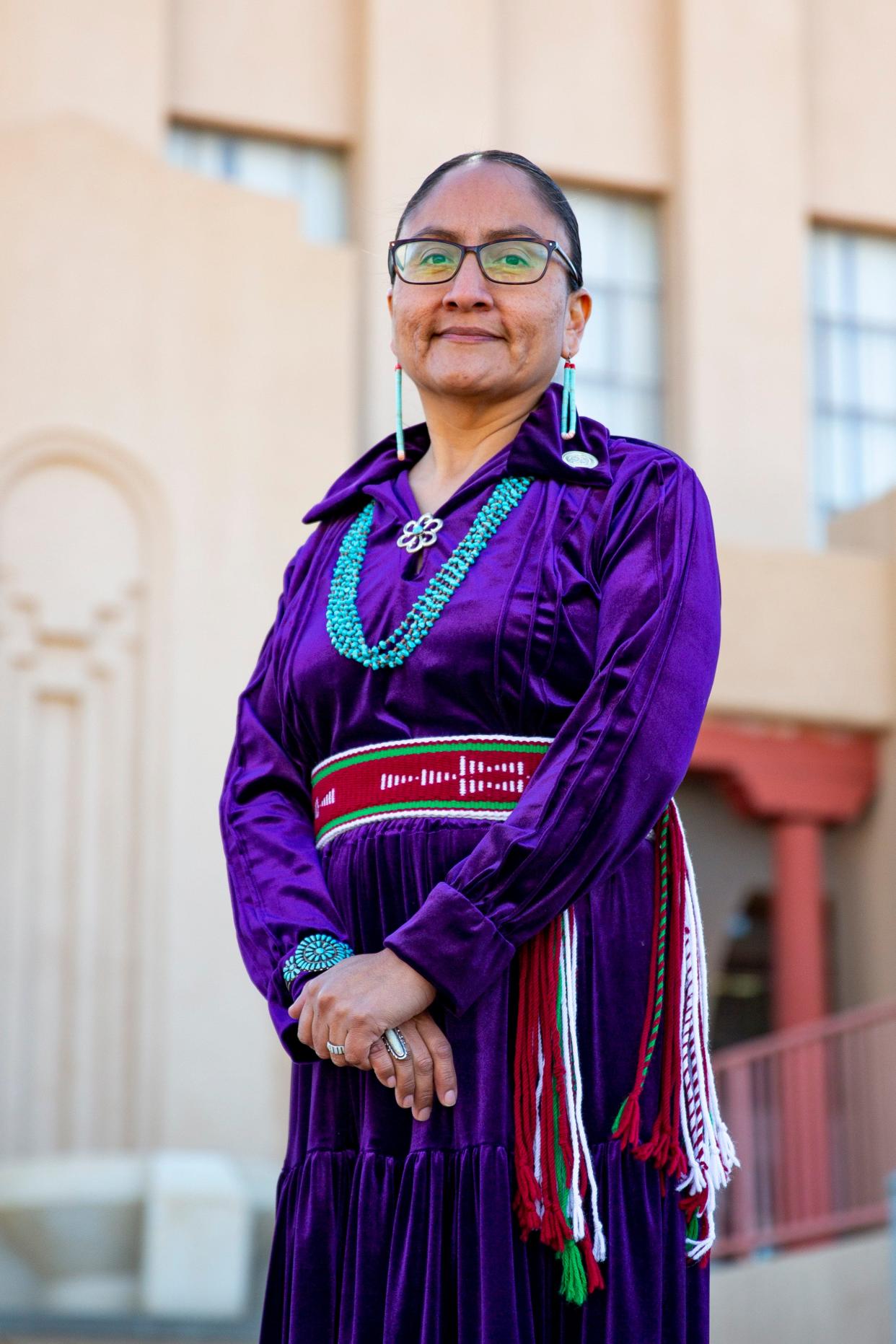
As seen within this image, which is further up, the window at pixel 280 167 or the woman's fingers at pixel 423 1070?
the window at pixel 280 167

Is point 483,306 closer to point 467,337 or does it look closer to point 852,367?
point 467,337

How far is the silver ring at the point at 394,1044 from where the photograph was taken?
2354mm

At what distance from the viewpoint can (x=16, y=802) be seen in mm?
9359

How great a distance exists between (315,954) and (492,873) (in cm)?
24

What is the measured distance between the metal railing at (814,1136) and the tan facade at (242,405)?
6.12 feet

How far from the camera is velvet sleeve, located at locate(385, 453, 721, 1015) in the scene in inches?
92.6

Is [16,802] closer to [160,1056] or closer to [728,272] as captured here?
[160,1056]

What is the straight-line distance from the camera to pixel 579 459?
2.68m

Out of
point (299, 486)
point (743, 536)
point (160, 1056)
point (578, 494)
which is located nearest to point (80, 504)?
point (299, 486)

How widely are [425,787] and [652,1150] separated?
0.47 metres

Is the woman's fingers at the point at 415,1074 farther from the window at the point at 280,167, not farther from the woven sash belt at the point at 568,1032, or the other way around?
the window at the point at 280,167

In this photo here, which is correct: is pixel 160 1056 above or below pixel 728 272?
below

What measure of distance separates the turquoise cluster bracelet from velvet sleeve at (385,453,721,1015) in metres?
0.11

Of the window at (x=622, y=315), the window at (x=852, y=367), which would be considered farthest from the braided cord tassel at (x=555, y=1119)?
the window at (x=852, y=367)
